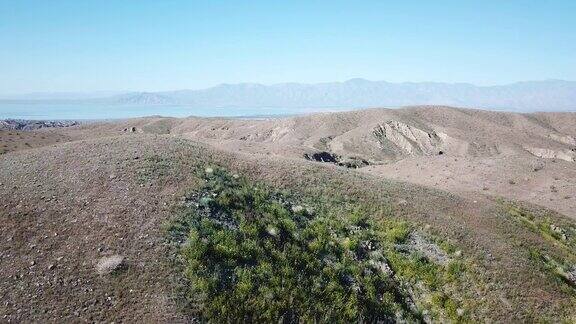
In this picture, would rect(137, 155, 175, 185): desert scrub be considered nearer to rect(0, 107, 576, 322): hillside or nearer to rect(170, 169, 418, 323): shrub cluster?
rect(0, 107, 576, 322): hillside

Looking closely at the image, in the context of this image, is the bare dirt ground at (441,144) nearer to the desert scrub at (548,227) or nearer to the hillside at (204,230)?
the desert scrub at (548,227)

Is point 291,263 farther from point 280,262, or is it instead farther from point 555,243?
point 555,243

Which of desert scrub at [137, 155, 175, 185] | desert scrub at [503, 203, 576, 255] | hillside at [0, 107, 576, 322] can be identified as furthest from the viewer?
desert scrub at [503, 203, 576, 255]

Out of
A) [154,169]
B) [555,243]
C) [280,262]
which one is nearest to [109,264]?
[280,262]

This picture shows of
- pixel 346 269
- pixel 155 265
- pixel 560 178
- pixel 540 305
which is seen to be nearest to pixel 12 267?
pixel 155 265

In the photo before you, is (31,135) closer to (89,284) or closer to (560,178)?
(89,284)

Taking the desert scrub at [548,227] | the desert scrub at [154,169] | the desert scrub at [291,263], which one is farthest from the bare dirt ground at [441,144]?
the desert scrub at [154,169]

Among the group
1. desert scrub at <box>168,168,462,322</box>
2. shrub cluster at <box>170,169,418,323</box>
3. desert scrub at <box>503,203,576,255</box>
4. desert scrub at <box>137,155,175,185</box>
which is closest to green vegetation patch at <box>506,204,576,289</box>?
desert scrub at <box>503,203,576,255</box>
